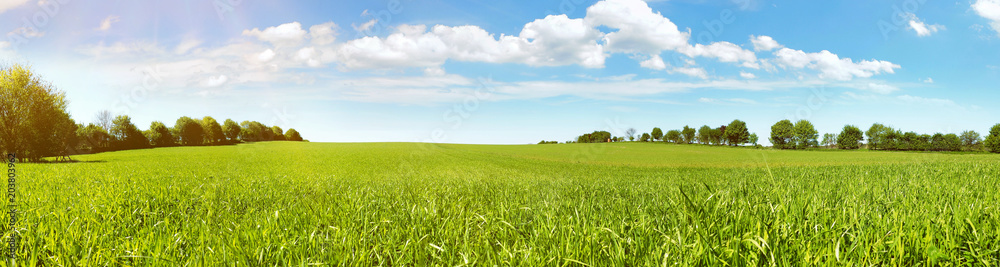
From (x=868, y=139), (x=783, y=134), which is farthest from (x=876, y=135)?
(x=783, y=134)

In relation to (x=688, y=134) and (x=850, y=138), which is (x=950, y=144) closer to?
(x=850, y=138)

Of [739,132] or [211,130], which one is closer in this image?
[211,130]

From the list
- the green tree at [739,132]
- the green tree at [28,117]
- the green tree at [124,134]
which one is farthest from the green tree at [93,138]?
the green tree at [739,132]

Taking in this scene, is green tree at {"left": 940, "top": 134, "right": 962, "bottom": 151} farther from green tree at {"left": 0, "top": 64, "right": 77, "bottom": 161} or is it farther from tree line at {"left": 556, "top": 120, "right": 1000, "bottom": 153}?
green tree at {"left": 0, "top": 64, "right": 77, "bottom": 161}

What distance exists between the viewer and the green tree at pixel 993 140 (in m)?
82.5

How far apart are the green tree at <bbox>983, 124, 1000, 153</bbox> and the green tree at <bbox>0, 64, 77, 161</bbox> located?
150325 millimetres

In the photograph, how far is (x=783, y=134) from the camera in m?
106

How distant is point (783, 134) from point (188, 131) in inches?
5974

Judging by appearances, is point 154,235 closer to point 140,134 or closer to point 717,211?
point 717,211

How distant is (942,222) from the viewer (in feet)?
8.22

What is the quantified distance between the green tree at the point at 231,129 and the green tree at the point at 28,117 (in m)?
87.3

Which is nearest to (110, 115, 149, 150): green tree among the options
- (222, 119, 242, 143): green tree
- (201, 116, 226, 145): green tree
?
(201, 116, 226, 145): green tree

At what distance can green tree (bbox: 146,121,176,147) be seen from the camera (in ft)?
269

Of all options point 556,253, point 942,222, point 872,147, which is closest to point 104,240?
point 556,253
